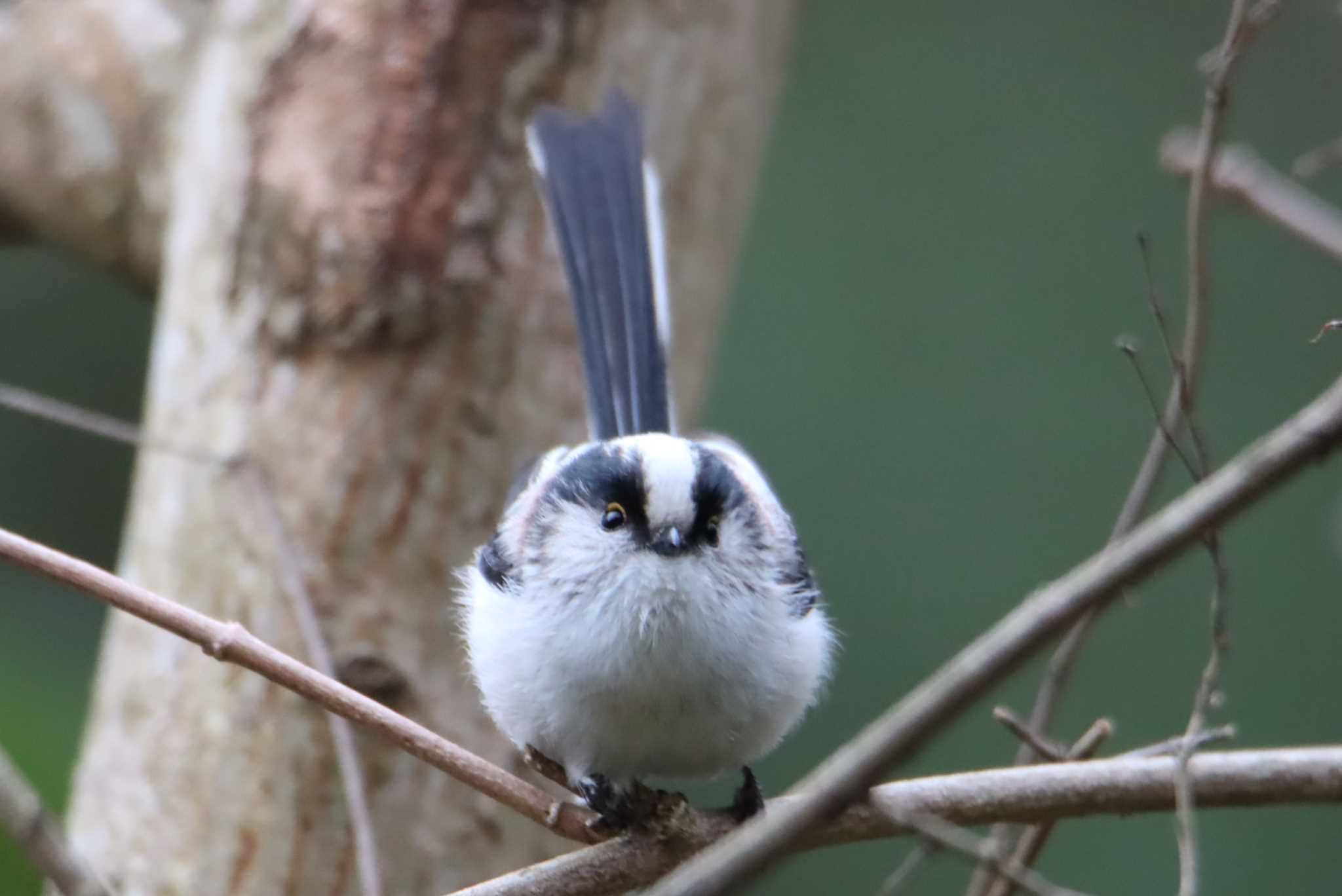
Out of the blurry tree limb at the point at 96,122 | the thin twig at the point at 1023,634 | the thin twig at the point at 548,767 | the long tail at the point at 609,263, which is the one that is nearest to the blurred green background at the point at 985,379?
the blurry tree limb at the point at 96,122

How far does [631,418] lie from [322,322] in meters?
0.47

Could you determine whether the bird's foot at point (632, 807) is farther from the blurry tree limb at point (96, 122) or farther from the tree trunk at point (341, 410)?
the blurry tree limb at point (96, 122)

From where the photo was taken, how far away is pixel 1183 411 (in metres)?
1.39

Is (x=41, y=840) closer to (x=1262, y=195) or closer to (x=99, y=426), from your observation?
(x=99, y=426)

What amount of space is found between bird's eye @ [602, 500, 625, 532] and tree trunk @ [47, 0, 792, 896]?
0.55 m

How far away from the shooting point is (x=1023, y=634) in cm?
78

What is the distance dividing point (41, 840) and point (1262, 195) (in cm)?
142

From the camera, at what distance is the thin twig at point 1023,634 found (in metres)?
0.74

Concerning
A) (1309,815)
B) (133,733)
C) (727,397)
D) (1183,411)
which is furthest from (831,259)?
(1183,411)

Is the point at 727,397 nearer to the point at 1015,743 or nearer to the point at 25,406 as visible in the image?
the point at 1015,743

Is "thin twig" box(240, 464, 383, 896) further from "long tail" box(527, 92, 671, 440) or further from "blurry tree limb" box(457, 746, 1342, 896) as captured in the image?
"blurry tree limb" box(457, 746, 1342, 896)

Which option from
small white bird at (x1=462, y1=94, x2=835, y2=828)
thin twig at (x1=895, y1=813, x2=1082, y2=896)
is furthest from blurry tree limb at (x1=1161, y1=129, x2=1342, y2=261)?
thin twig at (x1=895, y1=813, x2=1082, y2=896)

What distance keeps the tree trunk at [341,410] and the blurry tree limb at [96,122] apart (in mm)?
242

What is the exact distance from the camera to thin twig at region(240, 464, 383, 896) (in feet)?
6.00
